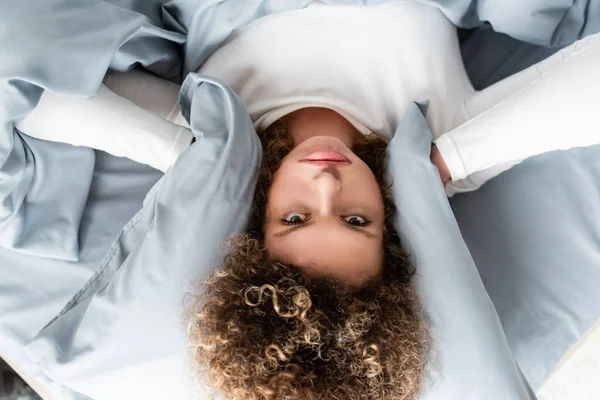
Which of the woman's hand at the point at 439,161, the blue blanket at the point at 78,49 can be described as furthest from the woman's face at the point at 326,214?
the blue blanket at the point at 78,49

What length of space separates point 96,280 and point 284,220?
0.34 meters

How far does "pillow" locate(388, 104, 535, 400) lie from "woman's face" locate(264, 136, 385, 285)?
0.18 ft

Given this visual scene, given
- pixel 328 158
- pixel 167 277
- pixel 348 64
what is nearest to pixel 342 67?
pixel 348 64

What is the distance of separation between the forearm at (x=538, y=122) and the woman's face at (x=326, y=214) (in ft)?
0.49

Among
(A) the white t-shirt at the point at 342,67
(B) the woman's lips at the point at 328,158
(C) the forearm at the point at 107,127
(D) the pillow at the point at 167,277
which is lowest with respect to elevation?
(D) the pillow at the point at 167,277

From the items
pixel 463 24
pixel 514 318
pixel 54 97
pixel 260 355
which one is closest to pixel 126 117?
pixel 54 97

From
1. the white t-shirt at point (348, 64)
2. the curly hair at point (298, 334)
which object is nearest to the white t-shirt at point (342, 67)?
the white t-shirt at point (348, 64)

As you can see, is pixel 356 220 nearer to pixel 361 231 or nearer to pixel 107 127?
pixel 361 231

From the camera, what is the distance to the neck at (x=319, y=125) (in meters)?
0.88

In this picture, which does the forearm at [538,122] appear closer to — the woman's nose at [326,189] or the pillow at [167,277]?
the woman's nose at [326,189]

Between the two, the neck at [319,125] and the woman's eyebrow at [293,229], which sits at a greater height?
the neck at [319,125]

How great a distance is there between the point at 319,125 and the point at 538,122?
0.32 metres

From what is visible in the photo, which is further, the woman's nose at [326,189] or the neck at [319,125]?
the neck at [319,125]

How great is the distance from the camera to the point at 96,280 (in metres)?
0.87
